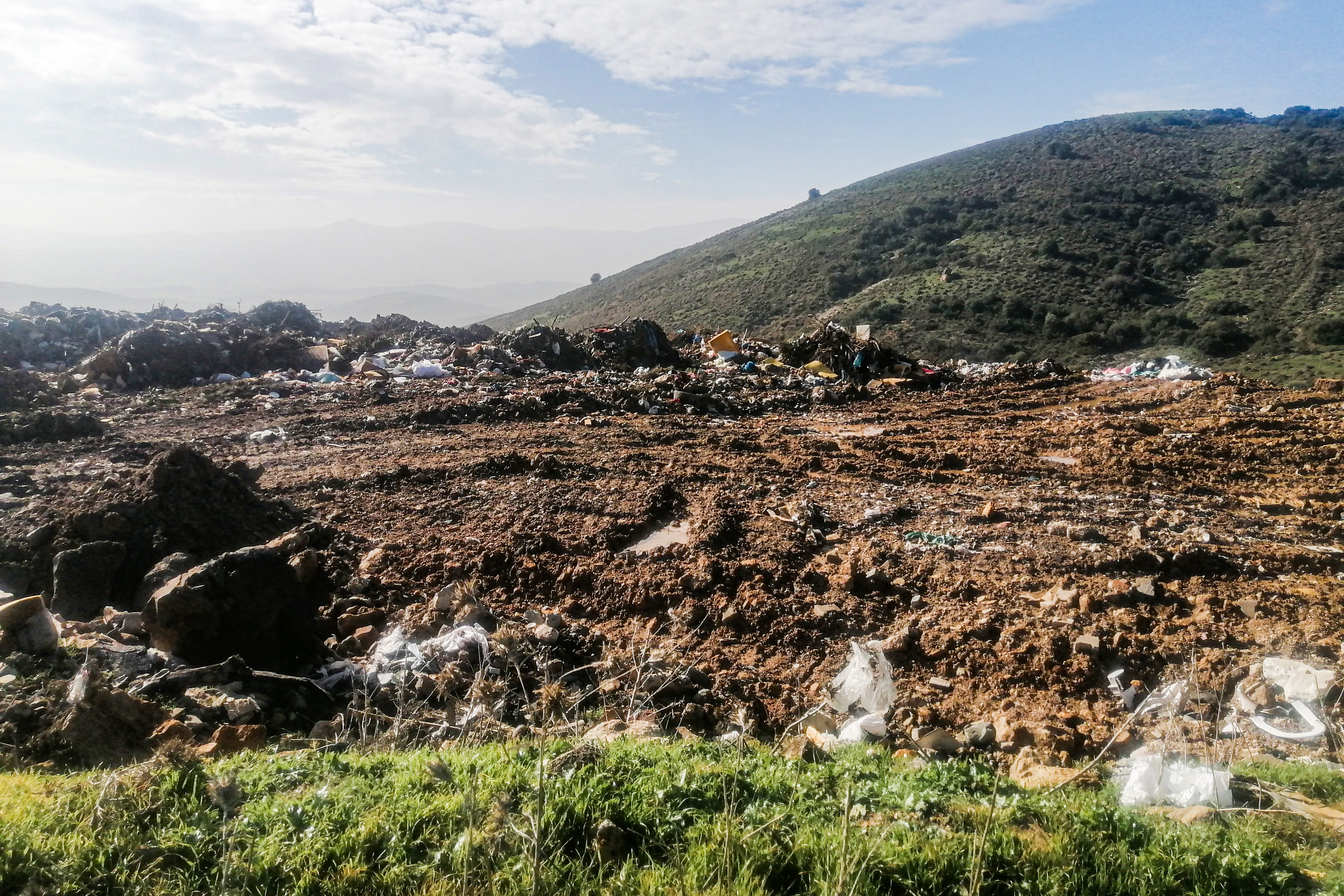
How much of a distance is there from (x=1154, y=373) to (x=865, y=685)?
13.4 m

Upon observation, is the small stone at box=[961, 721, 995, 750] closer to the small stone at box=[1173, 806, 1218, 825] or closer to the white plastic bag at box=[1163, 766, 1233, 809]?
the white plastic bag at box=[1163, 766, 1233, 809]

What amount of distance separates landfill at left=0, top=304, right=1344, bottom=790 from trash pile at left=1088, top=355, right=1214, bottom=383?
1.79 metres

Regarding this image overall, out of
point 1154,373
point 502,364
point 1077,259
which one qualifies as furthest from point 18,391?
point 1077,259

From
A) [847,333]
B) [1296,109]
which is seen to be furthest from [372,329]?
[1296,109]

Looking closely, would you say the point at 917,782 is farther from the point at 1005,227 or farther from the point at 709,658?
the point at 1005,227

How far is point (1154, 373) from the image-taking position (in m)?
14.1

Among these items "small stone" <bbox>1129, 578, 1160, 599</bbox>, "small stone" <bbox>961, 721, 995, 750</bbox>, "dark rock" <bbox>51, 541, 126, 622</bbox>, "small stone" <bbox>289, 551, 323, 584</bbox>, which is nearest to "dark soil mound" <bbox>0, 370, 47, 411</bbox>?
"dark rock" <bbox>51, 541, 126, 622</bbox>

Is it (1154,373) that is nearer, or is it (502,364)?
(1154,373)

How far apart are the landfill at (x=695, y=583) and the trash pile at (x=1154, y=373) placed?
1786mm

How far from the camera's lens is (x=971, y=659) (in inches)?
179

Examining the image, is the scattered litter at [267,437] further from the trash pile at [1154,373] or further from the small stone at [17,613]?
the trash pile at [1154,373]

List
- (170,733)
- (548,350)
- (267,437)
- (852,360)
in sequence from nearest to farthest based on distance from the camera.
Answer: (170,733) < (267,437) < (852,360) < (548,350)

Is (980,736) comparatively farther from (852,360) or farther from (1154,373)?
(1154,373)

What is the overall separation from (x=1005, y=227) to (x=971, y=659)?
40492 mm
